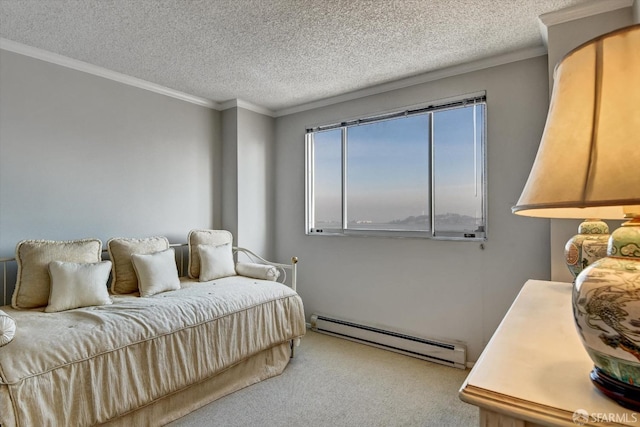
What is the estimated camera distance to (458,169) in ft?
9.39

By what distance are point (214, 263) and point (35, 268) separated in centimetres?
126

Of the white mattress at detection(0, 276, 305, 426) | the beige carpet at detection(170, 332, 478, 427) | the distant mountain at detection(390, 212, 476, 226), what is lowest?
the beige carpet at detection(170, 332, 478, 427)

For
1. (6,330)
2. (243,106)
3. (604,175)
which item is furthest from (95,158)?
(604,175)

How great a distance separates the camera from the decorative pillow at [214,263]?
303 cm

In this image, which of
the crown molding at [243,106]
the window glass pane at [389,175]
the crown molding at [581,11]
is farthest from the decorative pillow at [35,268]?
the crown molding at [581,11]

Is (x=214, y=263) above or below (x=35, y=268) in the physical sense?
below

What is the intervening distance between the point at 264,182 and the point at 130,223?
4.88 feet

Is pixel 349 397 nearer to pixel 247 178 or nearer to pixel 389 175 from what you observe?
pixel 389 175

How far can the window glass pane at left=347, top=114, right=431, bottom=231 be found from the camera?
3.08m

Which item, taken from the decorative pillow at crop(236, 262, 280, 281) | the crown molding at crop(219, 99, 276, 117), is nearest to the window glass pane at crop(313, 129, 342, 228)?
the crown molding at crop(219, 99, 276, 117)

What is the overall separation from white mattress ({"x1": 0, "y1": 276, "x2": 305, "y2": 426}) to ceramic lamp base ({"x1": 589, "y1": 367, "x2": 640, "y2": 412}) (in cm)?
202

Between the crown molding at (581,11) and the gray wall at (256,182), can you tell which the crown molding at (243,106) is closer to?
the gray wall at (256,182)

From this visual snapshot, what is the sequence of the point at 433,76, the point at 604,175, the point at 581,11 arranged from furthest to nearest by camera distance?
the point at 433,76 < the point at 581,11 < the point at 604,175

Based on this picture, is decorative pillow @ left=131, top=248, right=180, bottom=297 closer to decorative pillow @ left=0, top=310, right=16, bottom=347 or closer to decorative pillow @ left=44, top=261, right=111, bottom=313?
decorative pillow @ left=44, top=261, right=111, bottom=313
